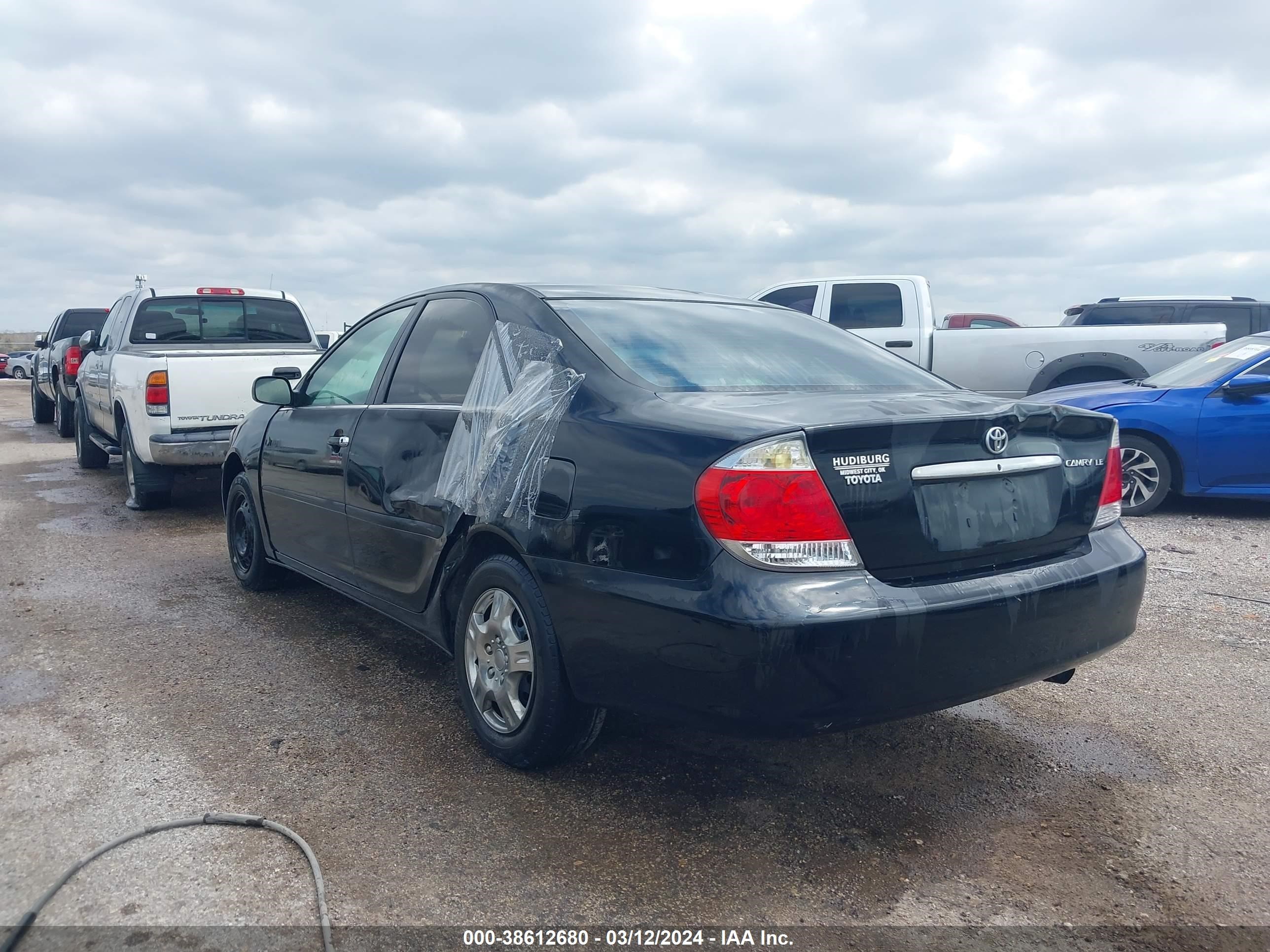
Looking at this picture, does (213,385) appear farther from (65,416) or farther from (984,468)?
→ (65,416)

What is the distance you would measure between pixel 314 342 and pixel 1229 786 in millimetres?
8830

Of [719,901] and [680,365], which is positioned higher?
[680,365]

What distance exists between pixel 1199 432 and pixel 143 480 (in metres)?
8.14

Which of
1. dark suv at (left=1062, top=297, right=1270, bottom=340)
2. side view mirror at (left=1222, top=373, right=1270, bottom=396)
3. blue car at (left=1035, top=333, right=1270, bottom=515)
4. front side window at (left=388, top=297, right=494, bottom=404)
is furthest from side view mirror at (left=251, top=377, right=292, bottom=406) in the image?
dark suv at (left=1062, top=297, right=1270, bottom=340)

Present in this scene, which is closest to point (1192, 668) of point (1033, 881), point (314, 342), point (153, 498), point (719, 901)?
point (1033, 881)

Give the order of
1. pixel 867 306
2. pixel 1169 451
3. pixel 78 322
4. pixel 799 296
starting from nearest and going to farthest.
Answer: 1. pixel 1169 451
2. pixel 867 306
3. pixel 799 296
4. pixel 78 322

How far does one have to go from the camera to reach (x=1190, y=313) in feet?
46.0

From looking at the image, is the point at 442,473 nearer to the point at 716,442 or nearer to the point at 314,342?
the point at 716,442

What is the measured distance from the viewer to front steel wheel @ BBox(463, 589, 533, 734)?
129 inches

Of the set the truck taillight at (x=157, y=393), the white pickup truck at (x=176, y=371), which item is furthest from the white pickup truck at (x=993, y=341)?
the truck taillight at (x=157, y=393)

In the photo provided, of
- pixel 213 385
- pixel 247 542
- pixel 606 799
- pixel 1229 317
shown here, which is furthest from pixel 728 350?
pixel 1229 317

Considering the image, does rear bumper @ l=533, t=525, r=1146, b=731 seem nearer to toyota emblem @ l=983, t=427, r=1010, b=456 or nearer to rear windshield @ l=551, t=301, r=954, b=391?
toyota emblem @ l=983, t=427, r=1010, b=456

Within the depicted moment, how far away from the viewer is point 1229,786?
10.8 feet

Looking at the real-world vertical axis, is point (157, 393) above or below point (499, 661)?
above
